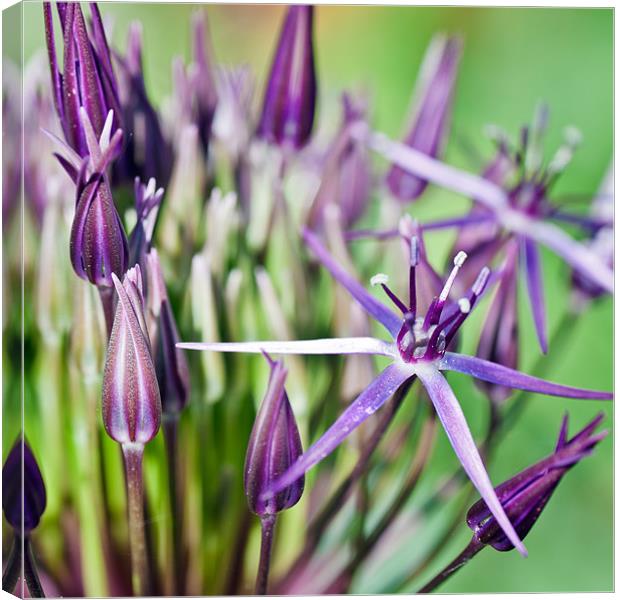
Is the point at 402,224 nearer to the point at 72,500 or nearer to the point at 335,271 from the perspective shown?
the point at 335,271

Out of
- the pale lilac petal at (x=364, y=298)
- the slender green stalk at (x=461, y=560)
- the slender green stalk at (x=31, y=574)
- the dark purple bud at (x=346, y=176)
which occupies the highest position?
the dark purple bud at (x=346, y=176)

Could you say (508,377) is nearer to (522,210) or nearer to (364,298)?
(364,298)

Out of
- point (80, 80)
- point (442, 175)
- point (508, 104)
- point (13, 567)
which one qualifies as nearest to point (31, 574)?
point (13, 567)

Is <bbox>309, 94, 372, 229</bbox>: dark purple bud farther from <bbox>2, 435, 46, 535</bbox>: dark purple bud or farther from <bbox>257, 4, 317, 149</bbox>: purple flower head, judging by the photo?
<bbox>2, 435, 46, 535</bbox>: dark purple bud

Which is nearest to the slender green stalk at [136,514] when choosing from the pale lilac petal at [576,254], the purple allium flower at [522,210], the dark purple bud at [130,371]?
the dark purple bud at [130,371]

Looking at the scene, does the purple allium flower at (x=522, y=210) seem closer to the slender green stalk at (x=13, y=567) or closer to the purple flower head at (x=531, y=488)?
the purple flower head at (x=531, y=488)

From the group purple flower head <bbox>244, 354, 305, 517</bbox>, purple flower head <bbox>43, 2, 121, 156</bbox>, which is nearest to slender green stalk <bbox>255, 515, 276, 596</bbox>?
purple flower head <bbox>244, 354, 305, 517</bbox>

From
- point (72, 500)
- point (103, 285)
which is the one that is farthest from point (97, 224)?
point (72, 500)
